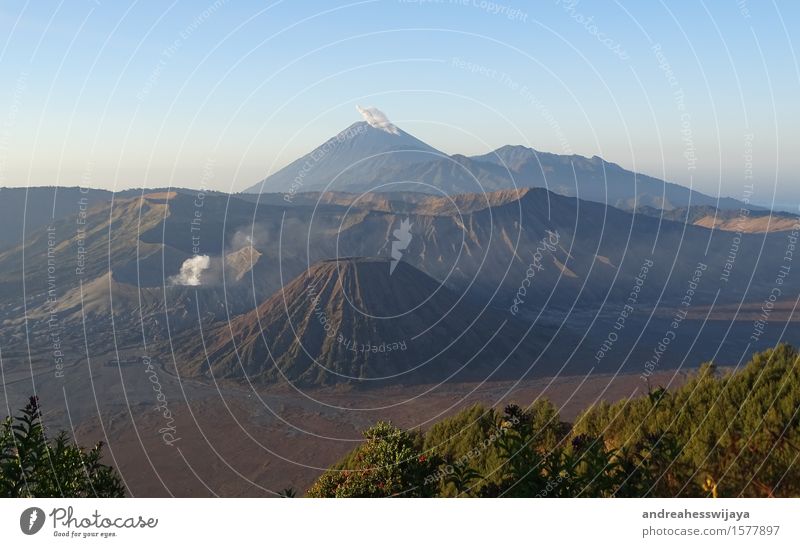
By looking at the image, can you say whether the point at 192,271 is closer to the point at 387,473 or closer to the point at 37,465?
the point at 387,473

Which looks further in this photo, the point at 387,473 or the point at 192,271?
the point at 192,271

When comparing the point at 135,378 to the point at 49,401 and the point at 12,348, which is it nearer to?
the point at 49,401

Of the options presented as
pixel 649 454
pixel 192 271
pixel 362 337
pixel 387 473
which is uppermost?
pixel 649 454

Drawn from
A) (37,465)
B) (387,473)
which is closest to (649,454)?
(387,473)

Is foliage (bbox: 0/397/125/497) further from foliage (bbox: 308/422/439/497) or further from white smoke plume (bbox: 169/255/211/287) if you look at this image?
white smoke plume (bbox: 169/255/211/287)

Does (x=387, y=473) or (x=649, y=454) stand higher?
(x=649, y=454)

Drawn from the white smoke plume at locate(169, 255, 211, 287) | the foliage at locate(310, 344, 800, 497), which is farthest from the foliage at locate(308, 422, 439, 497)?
the white smoke plume at locate(169, 255, 211, 287)
